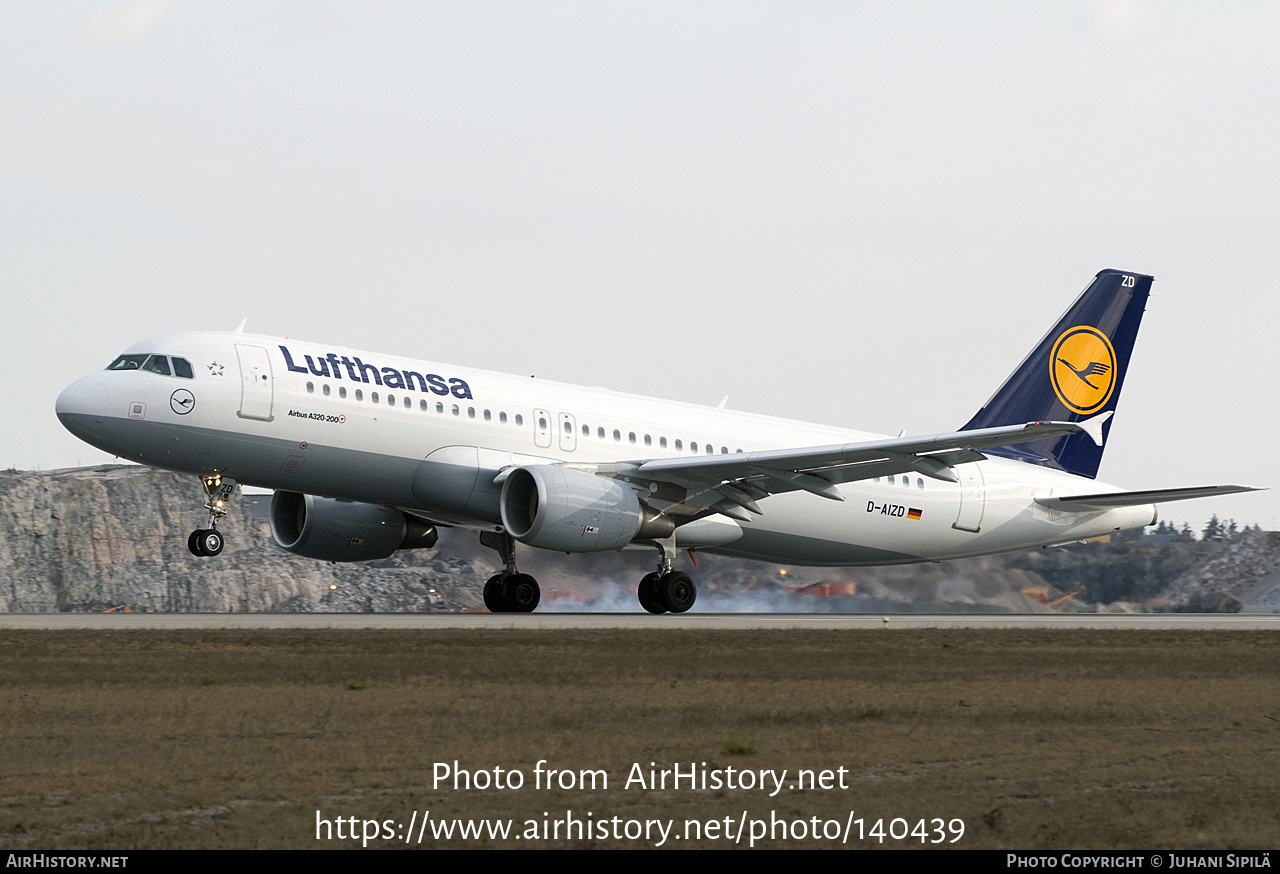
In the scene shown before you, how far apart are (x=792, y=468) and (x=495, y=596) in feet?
22.4

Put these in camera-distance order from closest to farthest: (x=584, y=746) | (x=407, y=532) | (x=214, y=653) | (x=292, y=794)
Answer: (x=292, y=794) < (x=584, y=746) < (x=214, y=653) < (x=407, y=532)

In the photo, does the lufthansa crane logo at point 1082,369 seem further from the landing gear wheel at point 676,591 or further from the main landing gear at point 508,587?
the main landing gear at point 508,587

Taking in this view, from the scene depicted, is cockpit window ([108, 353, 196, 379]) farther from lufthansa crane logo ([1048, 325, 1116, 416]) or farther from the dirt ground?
lufthansa crane logo ([1048, 325, 1116, 416])

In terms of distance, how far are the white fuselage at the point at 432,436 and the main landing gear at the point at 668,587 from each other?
20.1 inches

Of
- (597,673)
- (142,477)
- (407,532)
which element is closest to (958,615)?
(407,532)

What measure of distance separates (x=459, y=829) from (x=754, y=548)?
74.7 ft

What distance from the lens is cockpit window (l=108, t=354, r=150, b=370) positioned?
24906 mm

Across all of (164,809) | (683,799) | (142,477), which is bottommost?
(142,477)

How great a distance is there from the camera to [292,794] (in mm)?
8836

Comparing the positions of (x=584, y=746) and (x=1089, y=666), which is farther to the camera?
(x=1089, y=666)

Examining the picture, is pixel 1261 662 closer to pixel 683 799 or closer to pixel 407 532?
pixel 683 799

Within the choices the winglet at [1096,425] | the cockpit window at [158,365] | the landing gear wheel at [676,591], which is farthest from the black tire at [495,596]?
the winglet at [1096,425]

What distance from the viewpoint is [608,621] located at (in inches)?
997

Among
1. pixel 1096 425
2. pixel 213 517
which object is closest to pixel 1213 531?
pixel 1096 425
